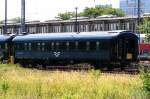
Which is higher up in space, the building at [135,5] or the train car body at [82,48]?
the building at [135,5]

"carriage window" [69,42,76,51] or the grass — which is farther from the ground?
the grass

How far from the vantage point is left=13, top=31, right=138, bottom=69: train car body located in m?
32.3

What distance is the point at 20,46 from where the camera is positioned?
40.2 meters

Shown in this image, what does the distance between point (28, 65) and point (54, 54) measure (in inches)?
153

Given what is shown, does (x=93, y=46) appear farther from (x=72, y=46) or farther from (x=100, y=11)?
(x=100, y=11)

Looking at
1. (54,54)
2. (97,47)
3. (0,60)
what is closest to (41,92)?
(97,47)

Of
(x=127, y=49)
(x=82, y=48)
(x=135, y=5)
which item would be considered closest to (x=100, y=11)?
(x=135, y=5)

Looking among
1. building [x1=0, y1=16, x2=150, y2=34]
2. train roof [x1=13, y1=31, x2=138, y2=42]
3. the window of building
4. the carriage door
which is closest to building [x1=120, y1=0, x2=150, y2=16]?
building [x1=0, y1=16, x2=150, y2=34]

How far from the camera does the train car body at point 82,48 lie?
3232 centimetres

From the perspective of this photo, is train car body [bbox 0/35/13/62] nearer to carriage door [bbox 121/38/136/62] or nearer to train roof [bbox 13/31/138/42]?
train roof [bbox 13/31/138/42]

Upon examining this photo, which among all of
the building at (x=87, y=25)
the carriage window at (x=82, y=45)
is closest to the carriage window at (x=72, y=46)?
the carriage window at (x=82, y=45)

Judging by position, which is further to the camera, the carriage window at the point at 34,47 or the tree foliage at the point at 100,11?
the tree foliage at the point at 100,11

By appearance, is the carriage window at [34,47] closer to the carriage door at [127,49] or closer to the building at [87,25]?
the carriage door at [127,49]

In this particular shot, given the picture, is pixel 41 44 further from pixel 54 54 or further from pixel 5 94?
pixel 5 94
